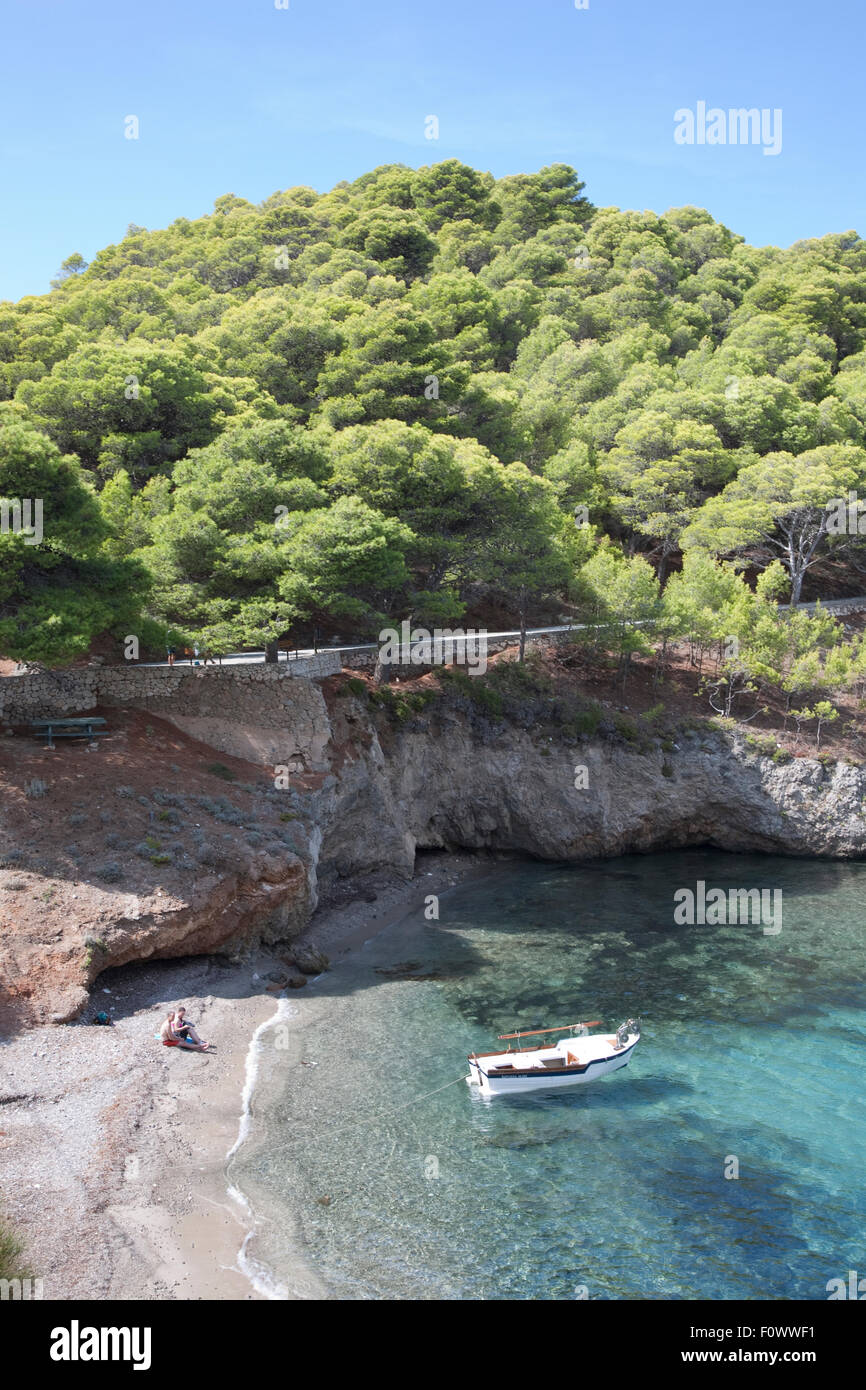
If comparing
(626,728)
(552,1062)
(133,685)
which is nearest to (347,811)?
(133,685)

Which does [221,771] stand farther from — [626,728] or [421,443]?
[626,728]

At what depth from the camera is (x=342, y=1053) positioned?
27891 millimetres

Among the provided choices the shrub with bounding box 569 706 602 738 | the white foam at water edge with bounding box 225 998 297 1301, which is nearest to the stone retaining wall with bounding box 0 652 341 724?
the white foam at water edge with bounding box 225 998 297 1301

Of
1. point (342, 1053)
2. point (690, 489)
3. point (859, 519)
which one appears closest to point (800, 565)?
point (859, 519)

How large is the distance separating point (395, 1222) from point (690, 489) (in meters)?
53.1

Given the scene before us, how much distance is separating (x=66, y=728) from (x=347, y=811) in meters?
11.9

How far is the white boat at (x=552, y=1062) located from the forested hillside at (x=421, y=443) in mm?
18091

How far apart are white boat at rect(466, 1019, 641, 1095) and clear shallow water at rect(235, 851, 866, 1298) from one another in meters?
0.44

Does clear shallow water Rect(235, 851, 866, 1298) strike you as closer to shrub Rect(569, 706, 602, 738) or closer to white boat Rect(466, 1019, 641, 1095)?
white boat Rect(466, 1019, 641, 1095)

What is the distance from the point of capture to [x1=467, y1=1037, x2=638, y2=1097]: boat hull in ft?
85.8

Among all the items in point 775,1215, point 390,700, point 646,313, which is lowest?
point 775,1215

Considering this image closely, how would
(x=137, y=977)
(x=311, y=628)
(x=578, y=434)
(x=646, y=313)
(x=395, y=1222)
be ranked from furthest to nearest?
(x=646, y=313) → (x=578, y=434) → (x=311, y=628) → (x=137, y=977) → (x=395, y=1222)

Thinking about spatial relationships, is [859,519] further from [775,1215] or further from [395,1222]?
[395,1222]

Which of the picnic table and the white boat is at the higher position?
the picnic table
